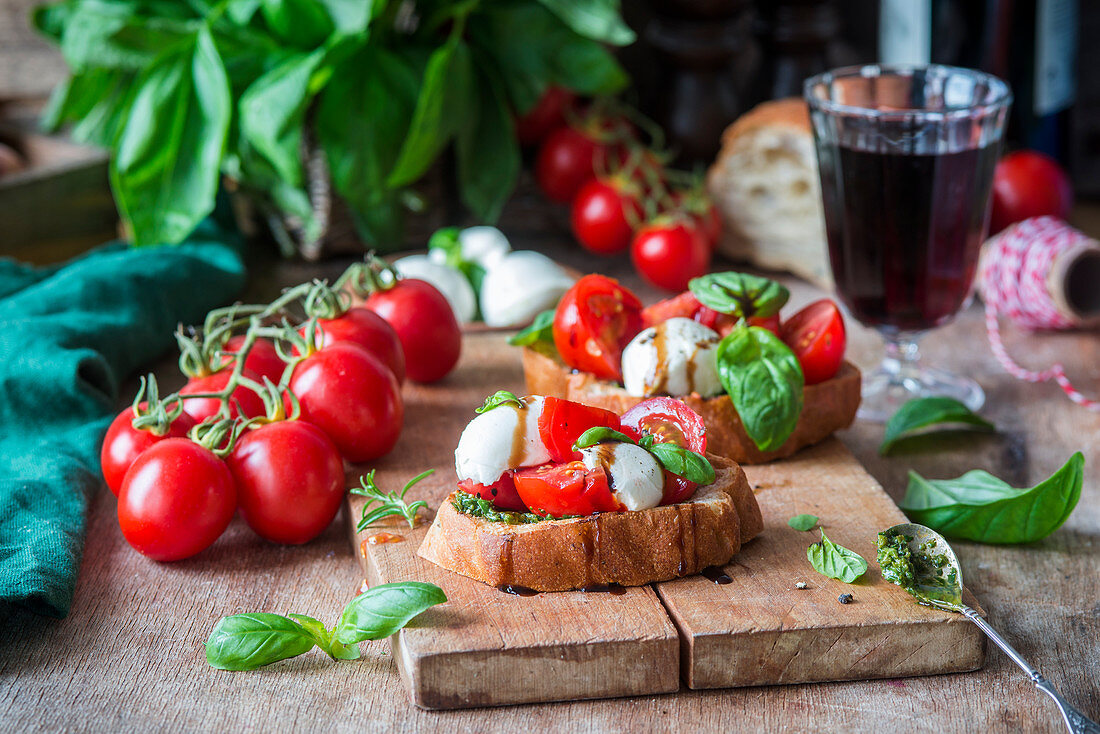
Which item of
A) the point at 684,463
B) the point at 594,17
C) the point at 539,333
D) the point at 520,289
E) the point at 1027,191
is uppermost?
the point at 594,17

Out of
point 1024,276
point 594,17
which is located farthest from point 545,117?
point 1024,276

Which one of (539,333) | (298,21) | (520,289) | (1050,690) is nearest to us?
(1050,690)

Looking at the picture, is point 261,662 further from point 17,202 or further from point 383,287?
point 17,202

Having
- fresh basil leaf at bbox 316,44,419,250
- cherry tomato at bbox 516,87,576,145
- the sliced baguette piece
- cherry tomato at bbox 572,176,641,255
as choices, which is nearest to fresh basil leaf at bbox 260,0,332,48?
fresh basil leaf at bbox 316,44,419,250

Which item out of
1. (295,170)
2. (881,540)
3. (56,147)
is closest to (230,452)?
(881,540)

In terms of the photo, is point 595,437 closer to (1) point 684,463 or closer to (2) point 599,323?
(1) point 684,463

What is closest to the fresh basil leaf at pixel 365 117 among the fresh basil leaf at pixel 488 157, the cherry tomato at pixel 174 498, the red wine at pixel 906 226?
the fresh basil leaf at pixel 488 157
